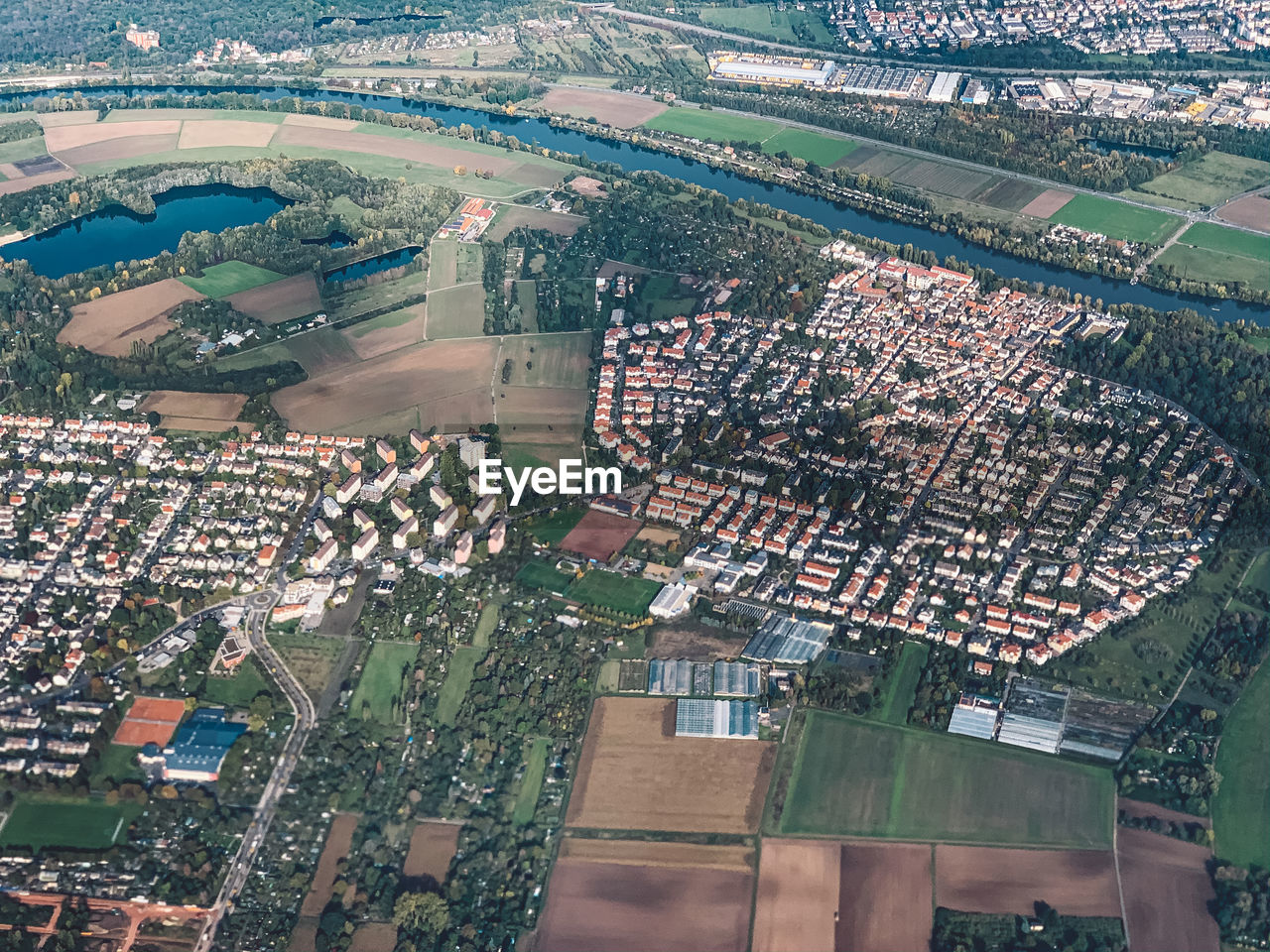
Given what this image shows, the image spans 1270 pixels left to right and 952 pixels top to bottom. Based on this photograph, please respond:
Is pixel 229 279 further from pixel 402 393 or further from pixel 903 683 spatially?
pixel 903 683

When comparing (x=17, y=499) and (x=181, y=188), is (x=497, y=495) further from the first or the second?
(x=181, y=188)

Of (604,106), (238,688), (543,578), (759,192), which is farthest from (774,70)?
(238,688)

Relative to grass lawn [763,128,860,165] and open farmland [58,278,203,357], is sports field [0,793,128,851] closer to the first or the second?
open farmland [58,278,203,357]

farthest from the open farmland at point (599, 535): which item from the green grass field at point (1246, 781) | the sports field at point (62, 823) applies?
the green grass field at point (1246, 781)

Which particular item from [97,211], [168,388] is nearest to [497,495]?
[168,388]

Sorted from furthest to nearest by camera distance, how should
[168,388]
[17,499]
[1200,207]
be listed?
[1200,207] < [168,388] < [17,499]

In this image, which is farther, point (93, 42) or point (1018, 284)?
point (93, 42)

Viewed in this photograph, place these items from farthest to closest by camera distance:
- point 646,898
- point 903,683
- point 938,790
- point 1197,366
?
1. point 1197,366
2. point 903,683
3. point 938,790
4. point 646,898
